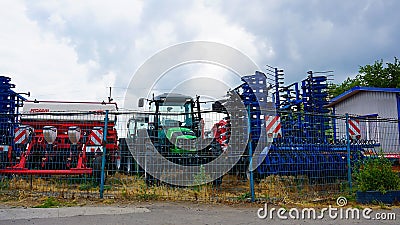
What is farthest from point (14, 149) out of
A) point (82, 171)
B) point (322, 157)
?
point (322, 157)

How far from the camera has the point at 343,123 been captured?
926 cm

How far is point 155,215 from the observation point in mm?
6160

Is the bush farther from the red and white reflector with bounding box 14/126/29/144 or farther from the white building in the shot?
the red and white reflector with bounding box 14/126/29/144

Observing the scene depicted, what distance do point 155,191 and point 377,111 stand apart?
12598 mm

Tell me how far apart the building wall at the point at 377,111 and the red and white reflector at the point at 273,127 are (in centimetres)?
160

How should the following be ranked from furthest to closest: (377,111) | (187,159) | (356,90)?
(356,90)
(377,111)
(187,159)

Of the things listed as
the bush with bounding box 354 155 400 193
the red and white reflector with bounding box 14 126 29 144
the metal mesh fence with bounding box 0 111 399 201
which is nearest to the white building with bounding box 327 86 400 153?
the metal mesh fence with bounding box 0 111 399 201

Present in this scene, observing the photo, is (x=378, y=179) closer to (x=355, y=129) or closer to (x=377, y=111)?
(x=355, y=129)

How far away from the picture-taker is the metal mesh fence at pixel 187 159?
7.69 m

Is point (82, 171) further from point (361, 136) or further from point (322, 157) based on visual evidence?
point (361, 136)

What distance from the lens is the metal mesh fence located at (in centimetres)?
769

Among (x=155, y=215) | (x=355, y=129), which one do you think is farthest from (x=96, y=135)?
(x=355, y=129)

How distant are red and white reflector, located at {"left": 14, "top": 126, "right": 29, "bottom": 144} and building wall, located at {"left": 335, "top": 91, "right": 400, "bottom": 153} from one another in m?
8.08

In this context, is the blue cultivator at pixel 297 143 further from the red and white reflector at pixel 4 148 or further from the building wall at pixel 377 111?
the red and white reflector at pixel 4 148
